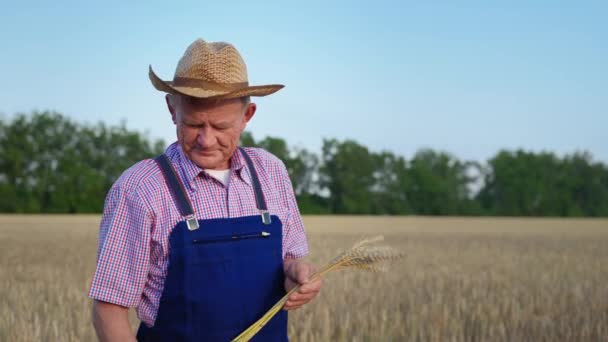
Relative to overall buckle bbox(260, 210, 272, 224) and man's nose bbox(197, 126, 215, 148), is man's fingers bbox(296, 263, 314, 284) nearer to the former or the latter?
overall buckle bbox(260, 210, 272, 224)

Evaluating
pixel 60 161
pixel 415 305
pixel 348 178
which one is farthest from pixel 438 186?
pixel 415 305

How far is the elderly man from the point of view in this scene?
2150mm

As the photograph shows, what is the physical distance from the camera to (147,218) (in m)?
2.16

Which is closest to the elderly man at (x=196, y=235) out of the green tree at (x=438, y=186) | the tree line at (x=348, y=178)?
the tree line at (x=348, y=178)

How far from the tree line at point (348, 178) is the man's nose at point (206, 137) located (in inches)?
1357

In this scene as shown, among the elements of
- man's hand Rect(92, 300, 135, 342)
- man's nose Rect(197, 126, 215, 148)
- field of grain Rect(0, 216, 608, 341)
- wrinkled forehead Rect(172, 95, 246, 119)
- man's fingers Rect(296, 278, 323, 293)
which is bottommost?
field of grain Rect(0, 216, 608, 341)

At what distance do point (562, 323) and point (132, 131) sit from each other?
50.0 meters

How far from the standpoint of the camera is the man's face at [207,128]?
2.20 metres

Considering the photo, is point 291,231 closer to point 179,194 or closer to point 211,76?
point 179,194

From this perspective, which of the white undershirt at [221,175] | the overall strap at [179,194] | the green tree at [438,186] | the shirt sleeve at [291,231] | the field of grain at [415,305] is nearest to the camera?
A: the overall strap at [179,194]

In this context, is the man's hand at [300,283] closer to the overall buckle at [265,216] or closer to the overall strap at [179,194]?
the overall buckle at [265,216]

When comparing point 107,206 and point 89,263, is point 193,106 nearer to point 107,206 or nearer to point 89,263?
point 107,206

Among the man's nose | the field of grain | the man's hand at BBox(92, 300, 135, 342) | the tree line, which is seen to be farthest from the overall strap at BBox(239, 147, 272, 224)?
the tree line

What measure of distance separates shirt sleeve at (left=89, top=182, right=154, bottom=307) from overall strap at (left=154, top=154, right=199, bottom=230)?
0.34ft
